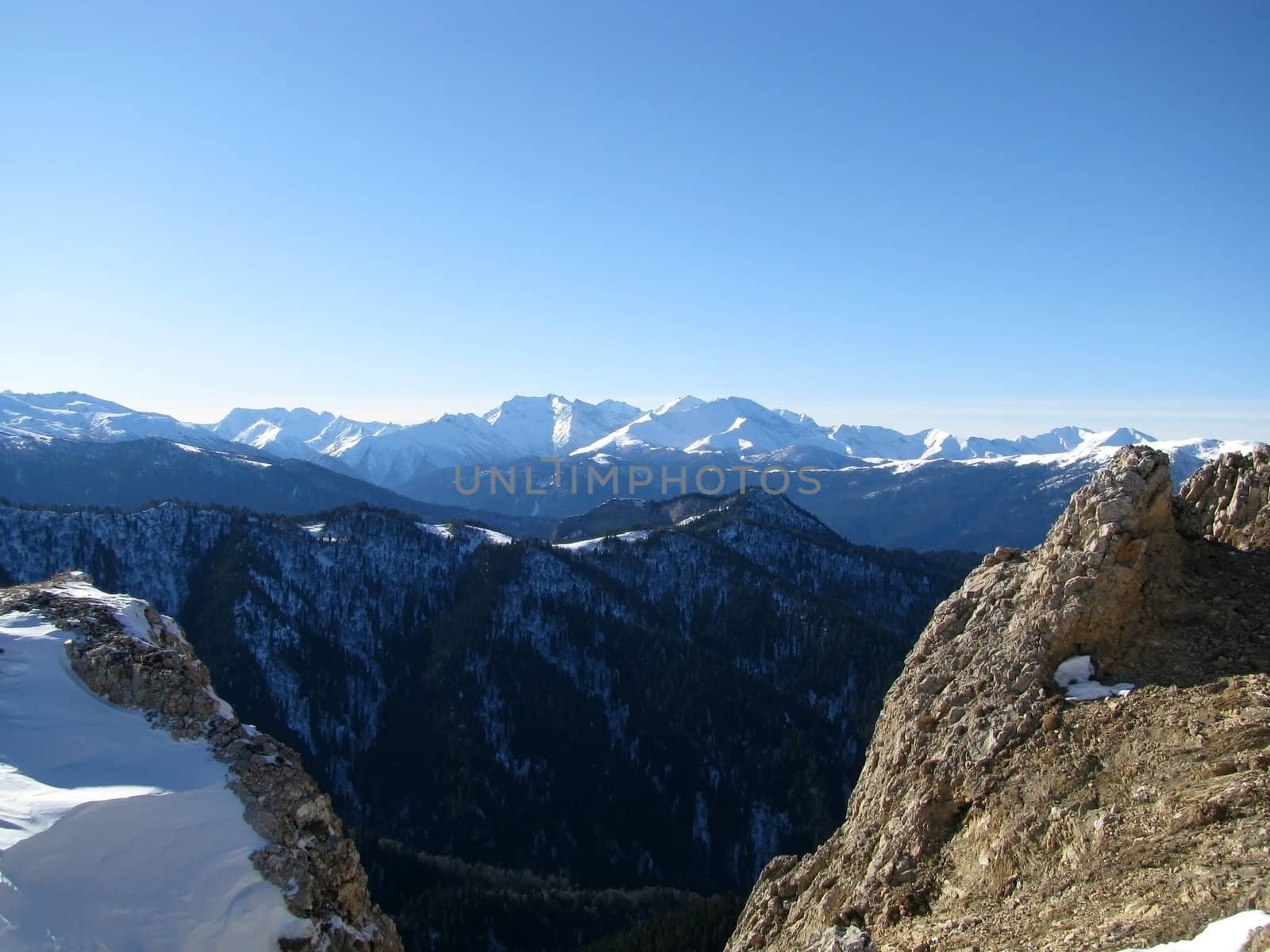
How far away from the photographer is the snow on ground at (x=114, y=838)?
22219mm

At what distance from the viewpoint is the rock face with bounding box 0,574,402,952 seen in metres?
24.6

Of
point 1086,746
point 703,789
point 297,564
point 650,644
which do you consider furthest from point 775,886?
point 297,564

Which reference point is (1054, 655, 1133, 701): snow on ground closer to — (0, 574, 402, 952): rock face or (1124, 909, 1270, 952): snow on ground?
(1124, 909, 1270, 952): snow on ground

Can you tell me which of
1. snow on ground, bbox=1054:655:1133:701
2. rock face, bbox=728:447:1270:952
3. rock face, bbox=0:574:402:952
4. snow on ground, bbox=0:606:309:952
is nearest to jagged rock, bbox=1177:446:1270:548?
rock face, bbox=728:447:1270:952

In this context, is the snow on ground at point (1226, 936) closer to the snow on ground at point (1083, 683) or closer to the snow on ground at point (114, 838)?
the snow on ground at point (1083, 683)

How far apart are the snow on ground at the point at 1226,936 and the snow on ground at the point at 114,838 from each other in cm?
2149

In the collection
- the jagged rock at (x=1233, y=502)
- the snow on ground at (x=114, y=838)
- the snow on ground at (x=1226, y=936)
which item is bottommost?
the snow on ground at (x=114, y=838)

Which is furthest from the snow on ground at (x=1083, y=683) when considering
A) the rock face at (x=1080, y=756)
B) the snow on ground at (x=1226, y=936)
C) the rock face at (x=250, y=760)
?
the rock face at (x=250, y=760)

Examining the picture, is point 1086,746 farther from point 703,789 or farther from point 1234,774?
point 703,789

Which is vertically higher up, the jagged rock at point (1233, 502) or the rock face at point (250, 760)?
the jagged rock at point (1233, 502)

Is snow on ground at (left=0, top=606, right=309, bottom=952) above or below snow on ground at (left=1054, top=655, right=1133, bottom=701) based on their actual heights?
below

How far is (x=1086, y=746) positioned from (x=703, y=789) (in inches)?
5591

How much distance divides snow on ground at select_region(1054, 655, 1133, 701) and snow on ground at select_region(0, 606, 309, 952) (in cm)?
2162

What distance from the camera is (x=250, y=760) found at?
28.4 metres
